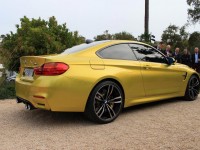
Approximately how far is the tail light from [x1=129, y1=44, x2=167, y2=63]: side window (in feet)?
6.00

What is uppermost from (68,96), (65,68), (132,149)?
(65,68)

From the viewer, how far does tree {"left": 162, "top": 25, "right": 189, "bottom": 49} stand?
43562mm

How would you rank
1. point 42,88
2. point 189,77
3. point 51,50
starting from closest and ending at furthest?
point 42,88 < point 189,77 < point 51,50

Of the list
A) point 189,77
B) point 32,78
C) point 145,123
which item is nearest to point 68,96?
point 32,78

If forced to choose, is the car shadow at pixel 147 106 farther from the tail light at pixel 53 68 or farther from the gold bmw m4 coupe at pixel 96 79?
the tail light at pixel 53 68

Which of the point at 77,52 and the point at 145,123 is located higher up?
the point at 77,52

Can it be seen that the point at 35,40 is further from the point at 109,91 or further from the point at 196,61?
the point at 196,61

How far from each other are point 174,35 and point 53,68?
40997 millimetres

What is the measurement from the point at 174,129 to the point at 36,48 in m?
7.01

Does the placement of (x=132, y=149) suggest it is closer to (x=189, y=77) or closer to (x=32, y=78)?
(x=32, y=78)

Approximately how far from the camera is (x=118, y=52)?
20.4ft

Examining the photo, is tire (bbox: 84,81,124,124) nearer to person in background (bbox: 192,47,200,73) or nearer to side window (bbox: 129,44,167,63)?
side window (bbox: 129,44,167,63)

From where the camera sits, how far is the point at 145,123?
222 inches

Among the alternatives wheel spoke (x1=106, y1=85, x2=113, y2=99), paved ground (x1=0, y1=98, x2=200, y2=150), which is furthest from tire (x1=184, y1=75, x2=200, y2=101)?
wheel spoke (x1=106, y1=85, x2=113, y2=99)
